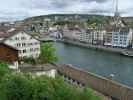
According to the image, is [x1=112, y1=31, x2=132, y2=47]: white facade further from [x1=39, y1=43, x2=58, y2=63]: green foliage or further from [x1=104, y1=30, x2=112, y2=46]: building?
[x1=39, y1=43, x2=58, y2=63]: green foliage

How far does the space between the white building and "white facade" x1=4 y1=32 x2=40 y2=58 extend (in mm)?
21933

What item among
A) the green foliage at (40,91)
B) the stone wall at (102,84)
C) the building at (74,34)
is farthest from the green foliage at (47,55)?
the building at (74,34)

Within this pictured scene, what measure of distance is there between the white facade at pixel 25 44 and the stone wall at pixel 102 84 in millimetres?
4437

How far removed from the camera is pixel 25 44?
61.3 ft

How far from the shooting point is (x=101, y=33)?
147ft

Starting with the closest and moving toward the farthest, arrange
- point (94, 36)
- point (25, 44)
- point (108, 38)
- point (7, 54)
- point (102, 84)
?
point (102, 84) → point (7, 54) → point (25, 44) → point (108, 38) → point (94, 36)

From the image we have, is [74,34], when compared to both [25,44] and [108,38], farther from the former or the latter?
[25,44]

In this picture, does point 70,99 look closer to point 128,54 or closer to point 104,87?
point 104,87

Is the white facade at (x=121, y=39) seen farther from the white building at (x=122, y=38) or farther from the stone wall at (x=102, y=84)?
the stone wall at (x=102, y=84)

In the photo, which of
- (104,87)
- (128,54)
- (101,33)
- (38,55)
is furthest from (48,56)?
(101,33)

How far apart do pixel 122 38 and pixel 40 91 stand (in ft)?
110

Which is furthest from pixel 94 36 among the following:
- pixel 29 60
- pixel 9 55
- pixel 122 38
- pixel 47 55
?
pixel 9 55

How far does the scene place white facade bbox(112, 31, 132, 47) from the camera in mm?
38250

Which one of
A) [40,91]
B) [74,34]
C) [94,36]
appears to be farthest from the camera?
[74,34]
